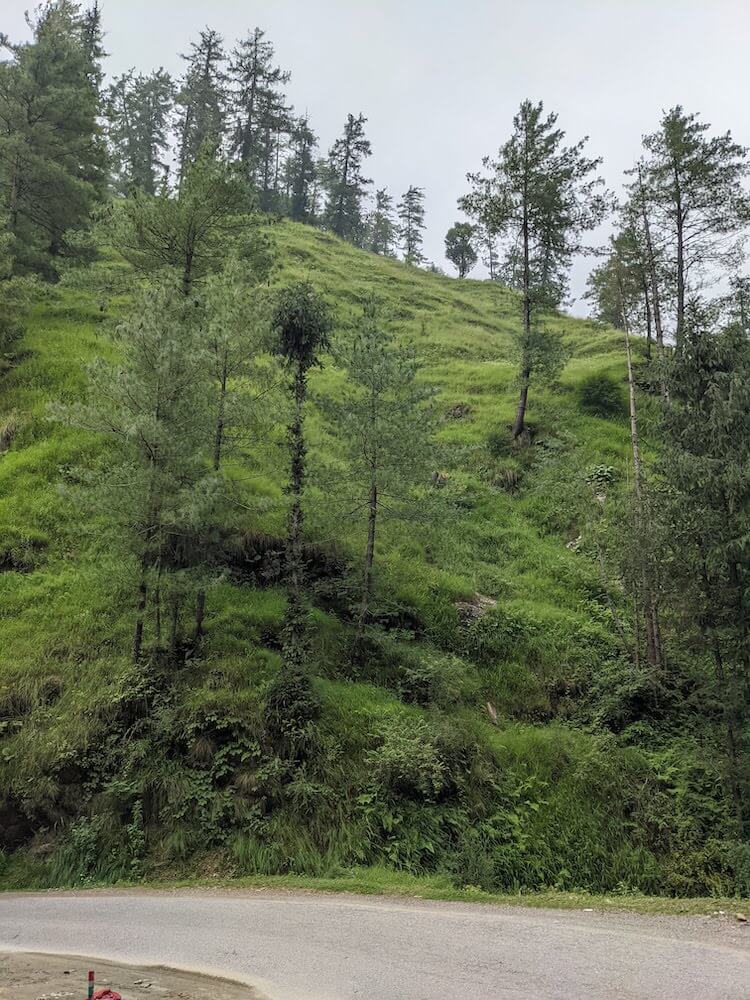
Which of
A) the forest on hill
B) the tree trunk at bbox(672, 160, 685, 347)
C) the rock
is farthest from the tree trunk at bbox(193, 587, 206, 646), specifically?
the tree trunk at bbox(672, 160, 685, 347)

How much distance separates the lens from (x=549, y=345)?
2605 centimetres

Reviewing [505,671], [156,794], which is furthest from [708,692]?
[156,794]

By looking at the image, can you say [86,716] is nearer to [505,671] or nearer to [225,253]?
[505,671]

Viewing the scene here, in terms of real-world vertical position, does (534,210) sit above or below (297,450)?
above

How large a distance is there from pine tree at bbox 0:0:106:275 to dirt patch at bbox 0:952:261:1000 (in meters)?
24.0

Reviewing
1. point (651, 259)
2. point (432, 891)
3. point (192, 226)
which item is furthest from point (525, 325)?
point (432, 891)

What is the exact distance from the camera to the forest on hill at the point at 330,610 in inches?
419

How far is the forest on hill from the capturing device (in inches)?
419

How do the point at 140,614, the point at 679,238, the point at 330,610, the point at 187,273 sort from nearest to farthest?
1. the point at 140,614
2. the point at 330,610
3. the point at 187,273
4. the point at 679,238

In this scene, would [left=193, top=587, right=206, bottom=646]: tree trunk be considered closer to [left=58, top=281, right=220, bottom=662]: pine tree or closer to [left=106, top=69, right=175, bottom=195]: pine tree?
[left=58, top=281, right=220, bottom=662]: pine tree

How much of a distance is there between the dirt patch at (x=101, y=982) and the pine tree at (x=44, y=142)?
23989 millimetres

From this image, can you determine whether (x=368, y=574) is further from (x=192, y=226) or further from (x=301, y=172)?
(x=301, y=172)

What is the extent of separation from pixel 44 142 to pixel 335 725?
91.9 feet

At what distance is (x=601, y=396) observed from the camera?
29.6m
